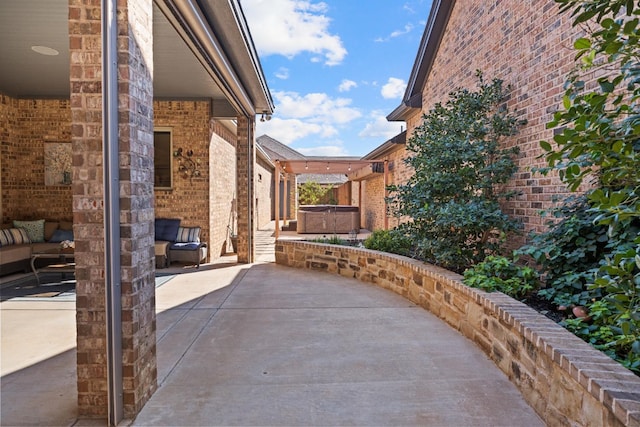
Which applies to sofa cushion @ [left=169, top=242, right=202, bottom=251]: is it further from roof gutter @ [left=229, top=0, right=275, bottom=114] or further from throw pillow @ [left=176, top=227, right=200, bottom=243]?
roof gutter @ [left=229, top=0, right=275, bottom=114]

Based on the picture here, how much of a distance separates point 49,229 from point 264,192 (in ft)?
37.2

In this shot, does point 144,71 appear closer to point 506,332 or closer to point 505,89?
point 506,332

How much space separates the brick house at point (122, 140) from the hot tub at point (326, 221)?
13.4 ft

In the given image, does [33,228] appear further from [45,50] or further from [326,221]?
[326,221]

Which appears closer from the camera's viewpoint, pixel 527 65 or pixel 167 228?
pixel 527 65

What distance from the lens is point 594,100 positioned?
4.45 ft

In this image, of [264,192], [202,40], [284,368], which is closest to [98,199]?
[284,368]

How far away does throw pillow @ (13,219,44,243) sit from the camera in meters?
7.24

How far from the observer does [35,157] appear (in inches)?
309

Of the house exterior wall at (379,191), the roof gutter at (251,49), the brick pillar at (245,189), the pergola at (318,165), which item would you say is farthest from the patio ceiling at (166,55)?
the house exterior wall at (379,191)

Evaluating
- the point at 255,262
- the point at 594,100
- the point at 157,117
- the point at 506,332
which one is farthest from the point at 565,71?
the point at 157,117

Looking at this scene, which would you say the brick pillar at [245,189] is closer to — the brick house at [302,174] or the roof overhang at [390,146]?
the brick house at [302,174]

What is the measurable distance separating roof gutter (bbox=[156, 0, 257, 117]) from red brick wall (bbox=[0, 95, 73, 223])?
4111 mm

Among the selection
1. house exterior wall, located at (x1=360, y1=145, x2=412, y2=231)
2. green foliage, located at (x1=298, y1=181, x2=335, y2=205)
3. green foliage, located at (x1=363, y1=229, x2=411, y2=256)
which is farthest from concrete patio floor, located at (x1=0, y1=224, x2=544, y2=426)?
green foliage, located at (x1=298, y1=181, x2=335, y2=205)
